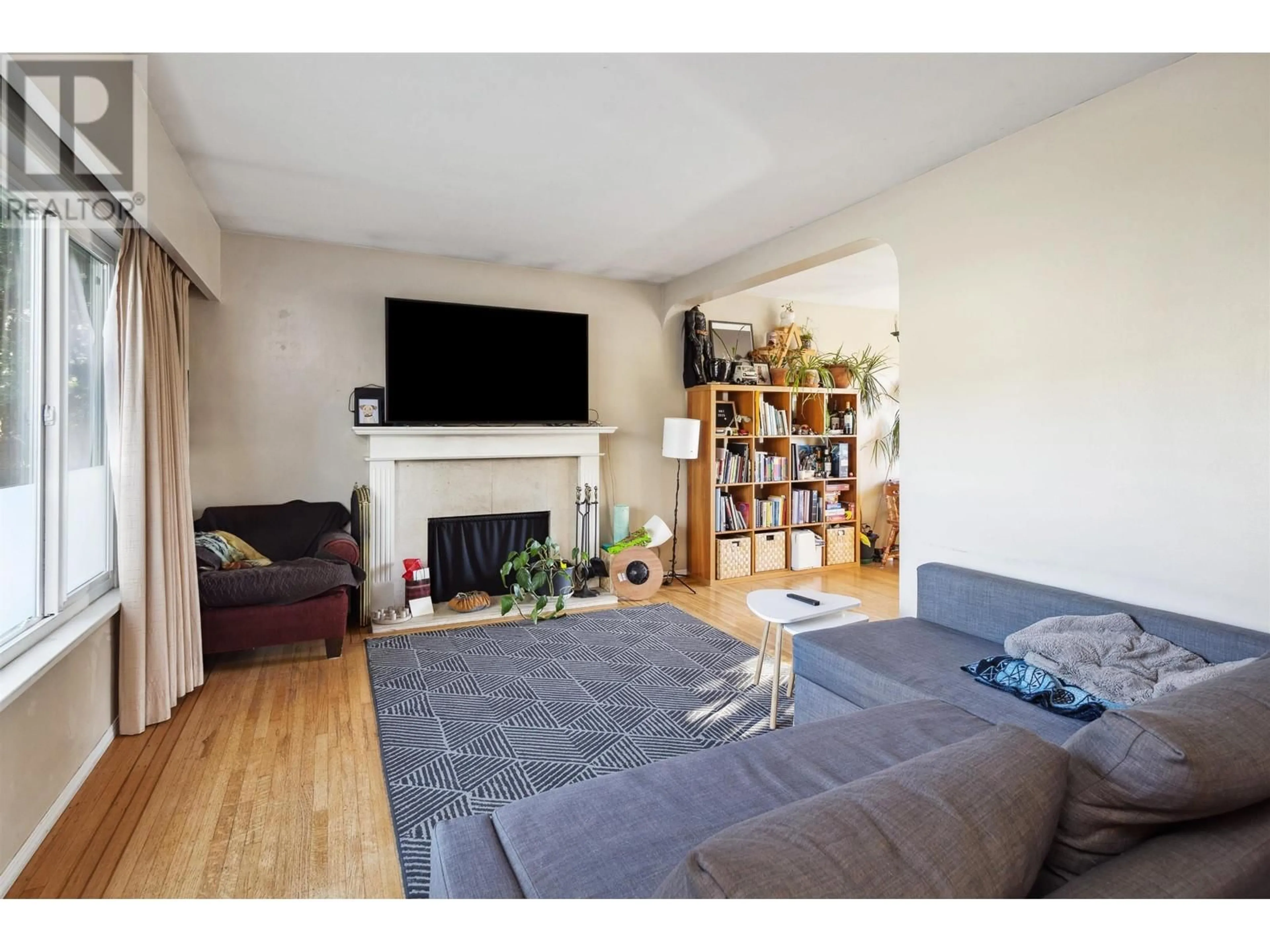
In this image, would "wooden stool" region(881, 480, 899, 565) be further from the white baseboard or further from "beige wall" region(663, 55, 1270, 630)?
the white baseboard

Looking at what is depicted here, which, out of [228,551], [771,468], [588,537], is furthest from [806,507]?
[228,551]

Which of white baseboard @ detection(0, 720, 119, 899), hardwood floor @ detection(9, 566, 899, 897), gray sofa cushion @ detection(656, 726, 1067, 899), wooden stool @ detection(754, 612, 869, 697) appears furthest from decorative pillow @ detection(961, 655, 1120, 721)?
white baseboard @ detection(0, 720, 119, 899)

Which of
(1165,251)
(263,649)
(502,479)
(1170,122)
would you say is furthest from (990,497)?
(263,649)

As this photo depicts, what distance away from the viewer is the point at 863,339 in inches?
249

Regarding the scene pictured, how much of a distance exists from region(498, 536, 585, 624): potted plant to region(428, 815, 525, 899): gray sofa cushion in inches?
114

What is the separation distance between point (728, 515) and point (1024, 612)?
302 centimetres

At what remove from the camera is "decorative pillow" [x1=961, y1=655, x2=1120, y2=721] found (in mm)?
1810

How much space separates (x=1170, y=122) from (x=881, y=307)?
426 cm

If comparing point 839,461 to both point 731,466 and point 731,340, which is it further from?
point 731,340

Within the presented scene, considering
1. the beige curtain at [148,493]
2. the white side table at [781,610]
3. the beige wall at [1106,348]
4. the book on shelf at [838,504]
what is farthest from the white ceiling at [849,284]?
the beige curtain at [148,493]

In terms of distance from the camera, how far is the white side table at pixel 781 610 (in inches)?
103

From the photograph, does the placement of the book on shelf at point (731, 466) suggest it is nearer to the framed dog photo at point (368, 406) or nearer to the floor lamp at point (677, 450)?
the floor lamp at point (677, 450)

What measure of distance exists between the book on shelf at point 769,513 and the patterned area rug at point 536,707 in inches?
63.6

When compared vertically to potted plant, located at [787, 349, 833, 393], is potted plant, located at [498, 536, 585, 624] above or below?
below
